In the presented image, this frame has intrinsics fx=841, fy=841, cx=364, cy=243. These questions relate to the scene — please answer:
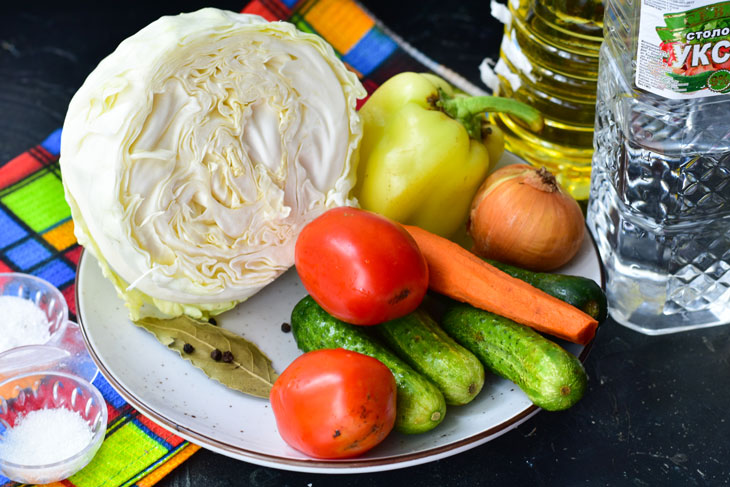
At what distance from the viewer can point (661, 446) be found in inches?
50.3

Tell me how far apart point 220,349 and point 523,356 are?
18.5 inches

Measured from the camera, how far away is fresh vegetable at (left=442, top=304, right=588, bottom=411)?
1149mm

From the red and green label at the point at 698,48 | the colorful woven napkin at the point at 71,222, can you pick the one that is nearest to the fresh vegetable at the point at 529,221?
the red and green label at the point at 698,48

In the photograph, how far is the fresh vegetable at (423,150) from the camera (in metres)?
1.42

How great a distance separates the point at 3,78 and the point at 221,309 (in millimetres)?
1099

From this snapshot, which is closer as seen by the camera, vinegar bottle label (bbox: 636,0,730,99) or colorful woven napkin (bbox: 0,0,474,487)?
vinegar bottle label (bbox: 636,0,730,99)

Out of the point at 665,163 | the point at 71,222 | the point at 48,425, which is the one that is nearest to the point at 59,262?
the point at 71,222

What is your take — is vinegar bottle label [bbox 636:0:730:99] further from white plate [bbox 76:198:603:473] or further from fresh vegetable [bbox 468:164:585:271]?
white plate [bbox 76:198:603:473]

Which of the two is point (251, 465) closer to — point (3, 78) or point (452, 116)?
point (452, 116)

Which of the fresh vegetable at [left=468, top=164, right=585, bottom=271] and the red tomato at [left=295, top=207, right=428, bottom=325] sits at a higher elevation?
the red tomato at [left=295, top=207, right=428, bottom=325]

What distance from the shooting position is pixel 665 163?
4.38ft

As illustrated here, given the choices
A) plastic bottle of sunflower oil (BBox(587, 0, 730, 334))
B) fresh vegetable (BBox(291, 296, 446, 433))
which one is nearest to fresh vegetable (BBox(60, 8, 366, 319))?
fresh vegetable (BBox(291, 296, 446, 433))

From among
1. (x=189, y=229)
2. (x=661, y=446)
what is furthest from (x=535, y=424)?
(x=189, y=229)

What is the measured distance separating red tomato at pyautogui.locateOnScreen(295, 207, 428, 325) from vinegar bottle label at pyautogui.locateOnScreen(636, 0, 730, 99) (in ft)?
1.39
